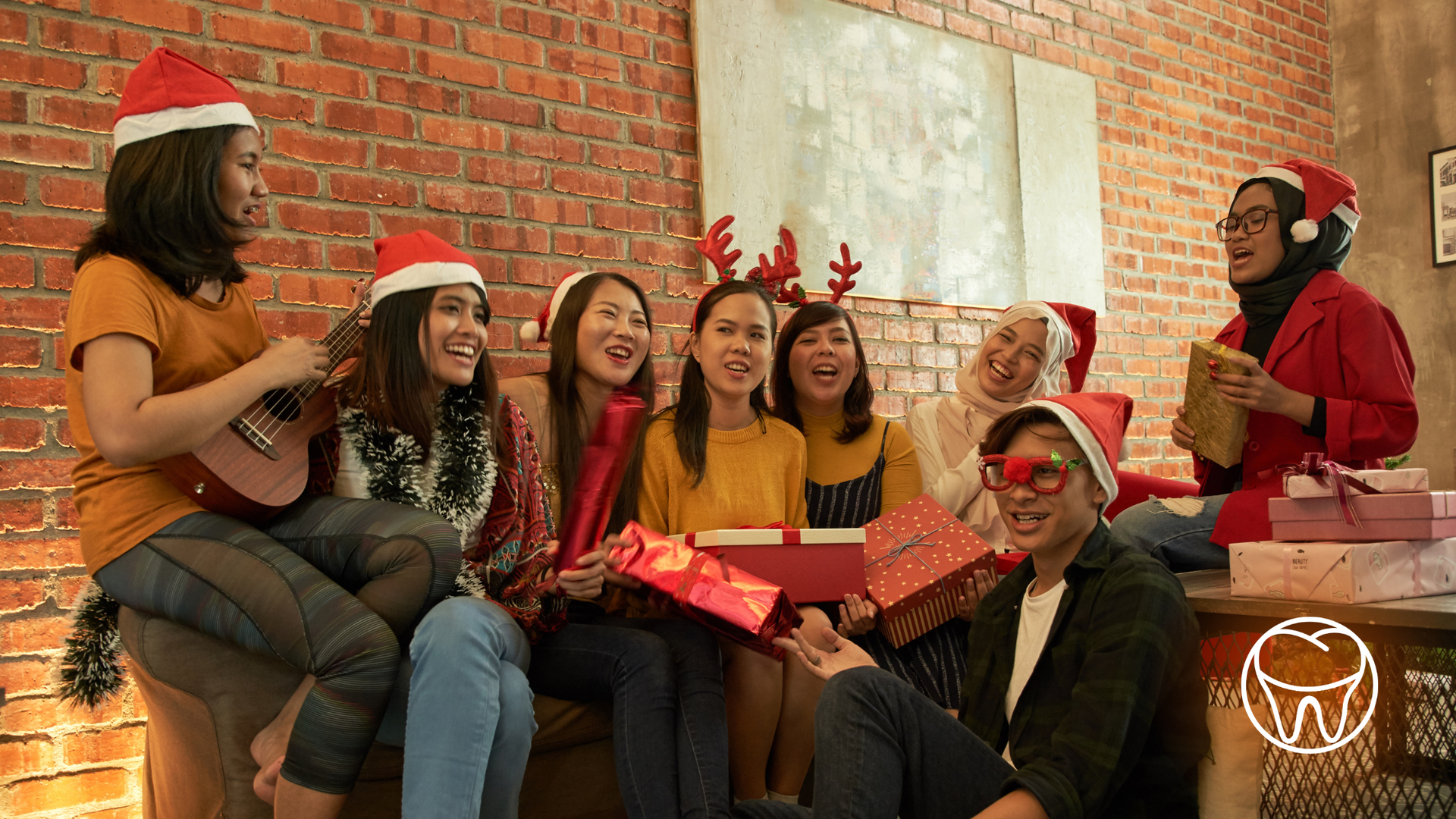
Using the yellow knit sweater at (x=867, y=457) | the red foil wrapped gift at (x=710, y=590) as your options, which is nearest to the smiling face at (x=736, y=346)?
the yellow knit sweater at (x=867, y=457)

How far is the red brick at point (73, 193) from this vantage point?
2479mm

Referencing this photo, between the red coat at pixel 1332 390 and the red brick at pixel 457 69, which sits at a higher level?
the red brick at pixel 457 69

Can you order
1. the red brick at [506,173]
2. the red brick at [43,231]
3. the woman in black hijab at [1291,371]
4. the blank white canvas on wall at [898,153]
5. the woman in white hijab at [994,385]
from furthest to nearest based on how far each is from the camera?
the blank white canvas on wall at [898,153]
the red brick at [506,173]
the woman in white hijab at [994,385]
the red brick at [43,231]
the woman in black hijab at [1291,371]

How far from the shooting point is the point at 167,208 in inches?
73.1

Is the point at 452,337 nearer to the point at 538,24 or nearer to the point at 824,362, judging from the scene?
the point at 824,362

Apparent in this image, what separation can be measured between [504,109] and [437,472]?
5.05 ft

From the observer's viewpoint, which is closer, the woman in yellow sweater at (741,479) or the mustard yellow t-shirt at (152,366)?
the mustard yellow t-shirt at (152,366)

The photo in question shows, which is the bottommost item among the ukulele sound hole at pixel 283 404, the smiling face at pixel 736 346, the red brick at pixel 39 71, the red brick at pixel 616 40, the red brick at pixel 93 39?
the ukulele sound hole at pixel 283 404

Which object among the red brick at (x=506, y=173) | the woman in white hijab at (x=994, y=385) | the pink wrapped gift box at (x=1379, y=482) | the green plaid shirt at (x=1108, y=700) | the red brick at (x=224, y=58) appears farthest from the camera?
the red brick at (x=506, y=173)

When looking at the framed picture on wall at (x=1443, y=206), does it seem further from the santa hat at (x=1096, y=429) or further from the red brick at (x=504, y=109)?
the red brick at (x=504, y=109)

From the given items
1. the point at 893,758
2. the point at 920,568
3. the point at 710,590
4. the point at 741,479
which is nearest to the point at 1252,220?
the point at 920,568

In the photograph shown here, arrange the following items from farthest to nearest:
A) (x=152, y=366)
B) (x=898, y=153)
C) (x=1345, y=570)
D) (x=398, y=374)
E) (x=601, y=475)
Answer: (x=898, y=153) < (x=601, y=475) < (x=398, y=374) < (x=152, y=366) < (x=1345, y=570)

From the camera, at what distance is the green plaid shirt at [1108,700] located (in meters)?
1.44

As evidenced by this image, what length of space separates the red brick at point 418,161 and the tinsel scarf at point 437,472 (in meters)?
1.17
